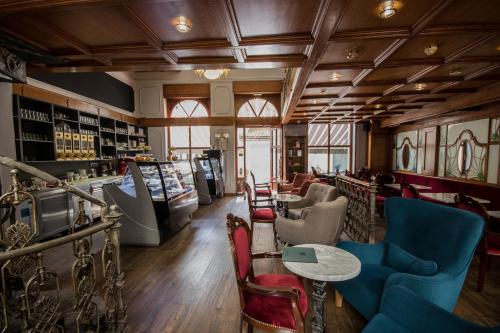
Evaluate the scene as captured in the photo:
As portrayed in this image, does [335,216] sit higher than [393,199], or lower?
lower

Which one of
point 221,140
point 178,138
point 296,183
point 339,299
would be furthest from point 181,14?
point 178,138

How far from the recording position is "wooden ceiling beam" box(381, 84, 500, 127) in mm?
4035

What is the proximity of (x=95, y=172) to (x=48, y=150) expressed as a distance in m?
1.49

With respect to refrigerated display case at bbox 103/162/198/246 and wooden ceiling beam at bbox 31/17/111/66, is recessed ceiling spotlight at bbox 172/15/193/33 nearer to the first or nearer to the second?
wooden ceiling beam at bbox 31/17/111/66

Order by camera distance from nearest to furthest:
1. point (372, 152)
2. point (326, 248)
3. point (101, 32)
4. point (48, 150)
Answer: point (326, 248) < point (101, 32) < point (48, 150) < point (372, 152)

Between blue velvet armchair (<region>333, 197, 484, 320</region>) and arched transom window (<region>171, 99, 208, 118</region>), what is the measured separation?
27.0 feet

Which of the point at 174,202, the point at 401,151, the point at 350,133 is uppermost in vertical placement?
the point at 350,133

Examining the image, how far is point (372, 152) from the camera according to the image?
877 centimetres

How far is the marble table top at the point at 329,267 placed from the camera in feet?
5.25

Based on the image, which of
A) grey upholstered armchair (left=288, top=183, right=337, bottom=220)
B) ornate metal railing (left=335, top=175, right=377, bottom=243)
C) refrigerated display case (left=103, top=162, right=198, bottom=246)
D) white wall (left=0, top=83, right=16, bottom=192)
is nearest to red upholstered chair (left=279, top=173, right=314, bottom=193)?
grey upholstered armchair (left=288, top=183, right=337, bottom=220)

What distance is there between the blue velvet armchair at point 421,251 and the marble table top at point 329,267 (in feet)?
1.14

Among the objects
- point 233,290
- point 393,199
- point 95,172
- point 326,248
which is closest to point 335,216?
point 393,199

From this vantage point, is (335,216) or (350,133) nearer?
(335,216)

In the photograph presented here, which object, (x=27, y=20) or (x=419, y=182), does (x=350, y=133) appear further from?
(x=27, y=20)
